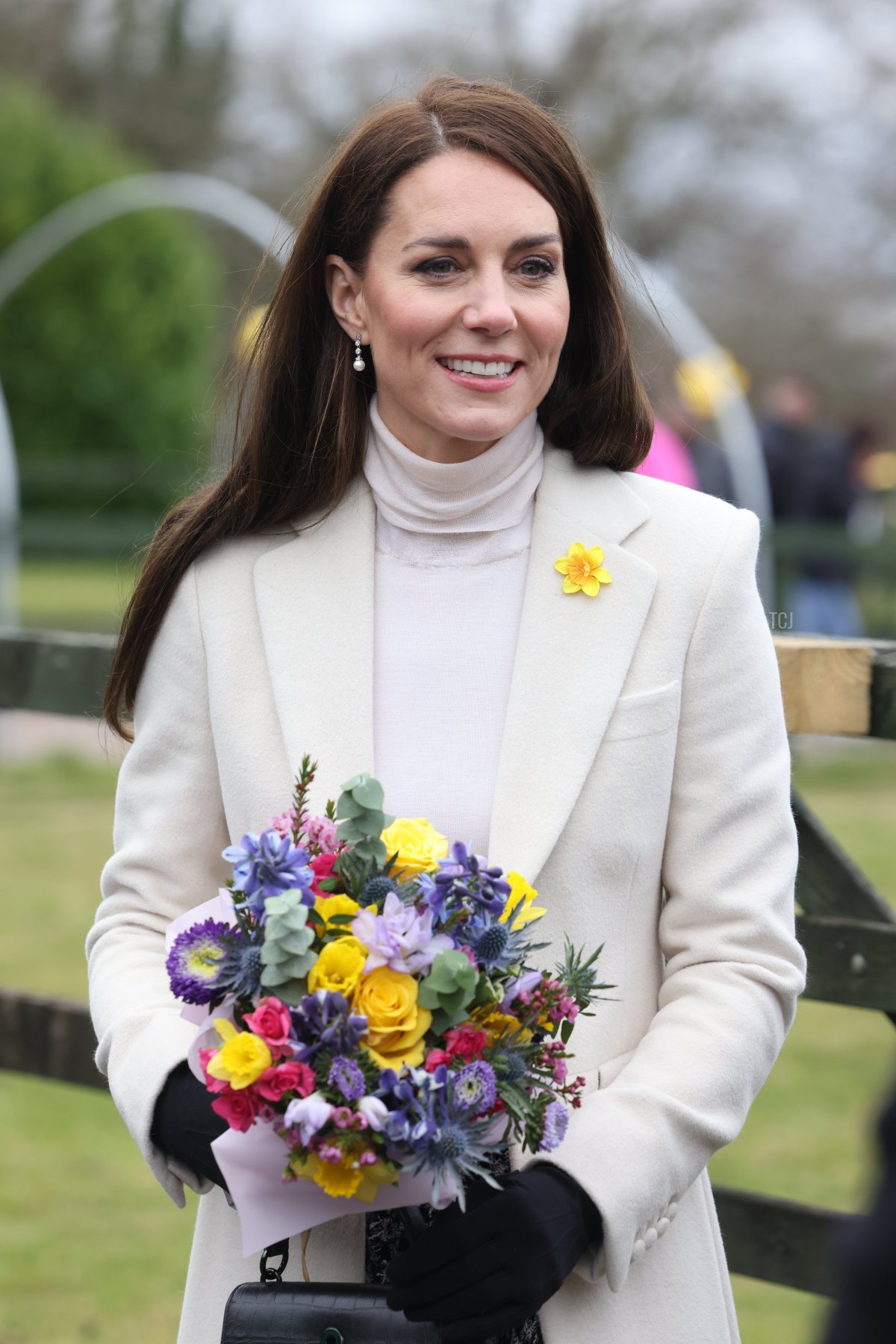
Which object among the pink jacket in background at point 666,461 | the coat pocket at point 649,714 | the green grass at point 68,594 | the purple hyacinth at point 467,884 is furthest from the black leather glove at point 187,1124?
the green grass at point 68,594

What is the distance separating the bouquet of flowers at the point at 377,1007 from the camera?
5.60 ft

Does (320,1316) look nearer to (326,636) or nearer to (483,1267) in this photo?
(483,1267)

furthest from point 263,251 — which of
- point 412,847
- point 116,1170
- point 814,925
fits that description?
point 412,847

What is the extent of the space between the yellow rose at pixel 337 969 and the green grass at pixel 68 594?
10.0m

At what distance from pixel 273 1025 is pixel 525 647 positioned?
674 millimetres

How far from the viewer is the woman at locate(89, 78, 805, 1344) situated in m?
2.08

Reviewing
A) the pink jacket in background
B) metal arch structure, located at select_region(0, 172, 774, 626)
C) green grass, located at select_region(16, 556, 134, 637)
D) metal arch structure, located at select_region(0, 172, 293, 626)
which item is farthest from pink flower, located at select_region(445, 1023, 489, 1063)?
green grass, located at select_region(16, 556, 134, 637)

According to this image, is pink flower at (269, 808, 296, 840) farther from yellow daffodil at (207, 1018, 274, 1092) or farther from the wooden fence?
the wooden fence

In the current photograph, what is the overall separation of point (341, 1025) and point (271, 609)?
0.75 m

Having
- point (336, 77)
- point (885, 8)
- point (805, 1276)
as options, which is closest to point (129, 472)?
point (336, 77)

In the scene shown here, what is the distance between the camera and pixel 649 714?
83.7 inches

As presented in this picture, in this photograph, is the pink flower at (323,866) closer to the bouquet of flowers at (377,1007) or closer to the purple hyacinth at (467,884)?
the bouquet of flowers at (377,1007)

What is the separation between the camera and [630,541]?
7.41 feet

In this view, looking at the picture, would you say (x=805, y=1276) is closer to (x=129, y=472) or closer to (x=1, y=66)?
(x=129, y=472)
